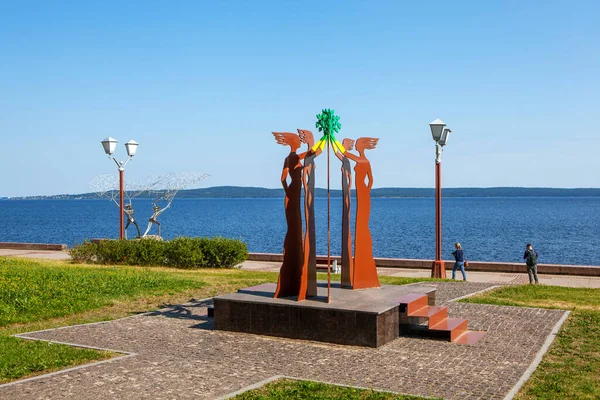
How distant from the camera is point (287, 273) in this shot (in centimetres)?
1191

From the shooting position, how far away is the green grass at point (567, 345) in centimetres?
796

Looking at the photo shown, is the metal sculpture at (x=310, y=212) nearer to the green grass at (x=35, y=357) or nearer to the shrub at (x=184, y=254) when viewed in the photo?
the green grass at (x=35, y=357)

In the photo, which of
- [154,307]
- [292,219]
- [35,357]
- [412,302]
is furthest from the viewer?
[154,307]

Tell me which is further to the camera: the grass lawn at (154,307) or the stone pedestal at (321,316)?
the stone pedestal at (321,316)

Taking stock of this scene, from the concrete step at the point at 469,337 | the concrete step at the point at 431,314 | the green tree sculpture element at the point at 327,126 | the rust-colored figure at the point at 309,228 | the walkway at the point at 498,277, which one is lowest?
the walkway at the point at 498,277

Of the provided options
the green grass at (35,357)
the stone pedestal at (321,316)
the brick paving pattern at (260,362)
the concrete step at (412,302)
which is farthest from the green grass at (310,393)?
the concrete step at (412,302)

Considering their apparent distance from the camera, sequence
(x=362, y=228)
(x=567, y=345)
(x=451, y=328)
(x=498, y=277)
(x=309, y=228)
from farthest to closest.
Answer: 1. (x=498, y=277)
2. (x=362, y=228)
3. (x=309, y=228)
4. (x=451, y=328)
5. (x=567, y=345)

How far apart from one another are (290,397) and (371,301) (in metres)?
3.83

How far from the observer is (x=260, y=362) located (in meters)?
9.38

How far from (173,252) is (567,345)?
1375cm

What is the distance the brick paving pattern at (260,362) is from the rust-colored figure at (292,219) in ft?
4.27

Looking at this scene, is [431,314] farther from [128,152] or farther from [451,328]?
[128,152]

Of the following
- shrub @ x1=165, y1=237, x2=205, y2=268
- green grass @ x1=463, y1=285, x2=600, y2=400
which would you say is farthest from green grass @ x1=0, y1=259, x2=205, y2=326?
green grass @ x1=463, y1=285, x2=600, y2=400

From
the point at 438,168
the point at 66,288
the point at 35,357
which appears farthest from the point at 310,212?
the point at 438,168
